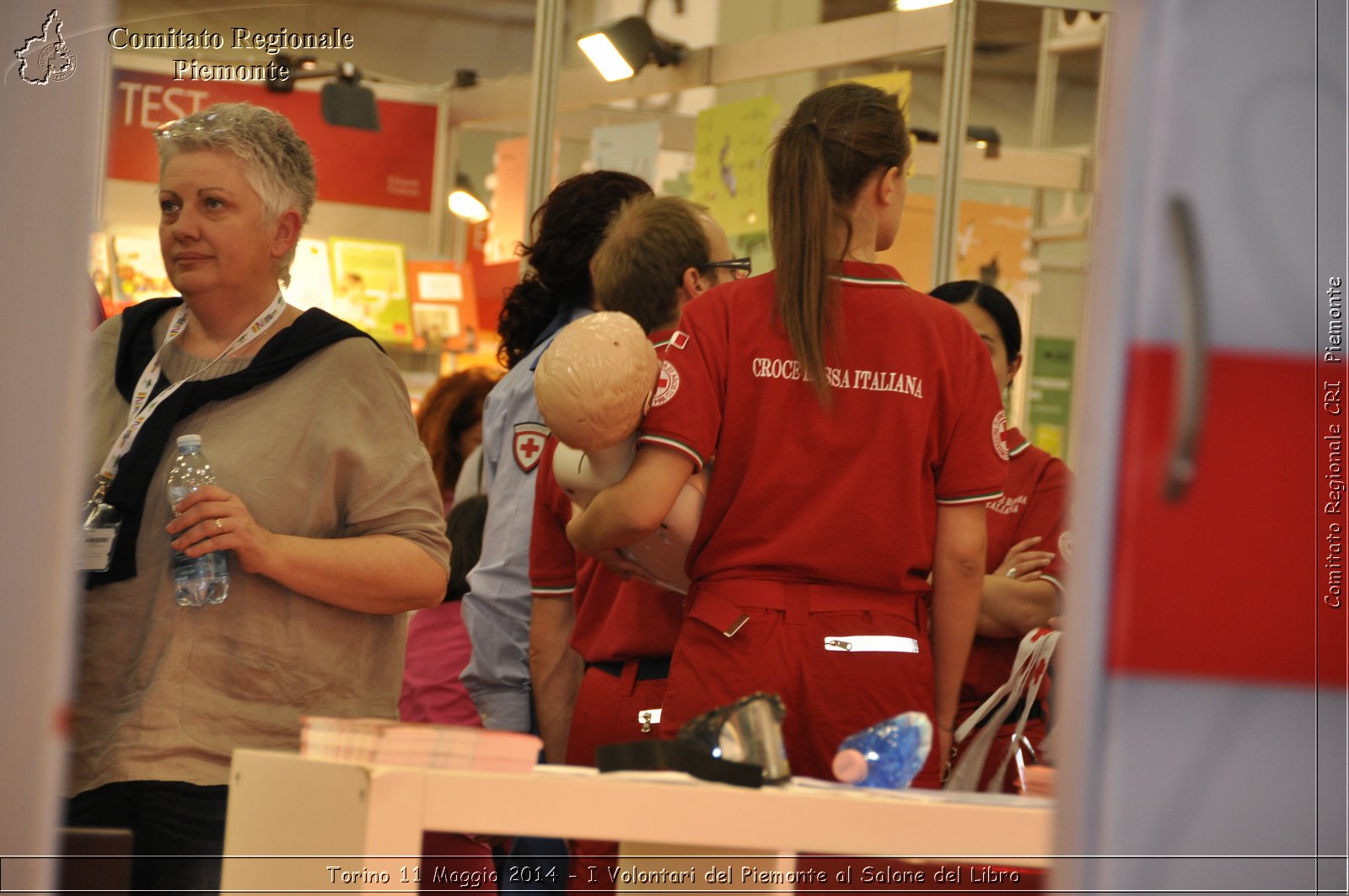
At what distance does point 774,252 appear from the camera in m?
2.20

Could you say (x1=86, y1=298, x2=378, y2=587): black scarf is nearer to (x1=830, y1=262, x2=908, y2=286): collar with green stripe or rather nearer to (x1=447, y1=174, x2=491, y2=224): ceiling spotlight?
(x1=830, y1=262, x2=908, y2=286): collar with green stripe

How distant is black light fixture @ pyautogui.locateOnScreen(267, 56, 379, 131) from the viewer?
5.89 m

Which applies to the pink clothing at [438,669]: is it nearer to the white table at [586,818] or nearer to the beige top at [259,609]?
the beige top at [259,609]

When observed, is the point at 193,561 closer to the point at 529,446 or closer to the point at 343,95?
the point at 529,446

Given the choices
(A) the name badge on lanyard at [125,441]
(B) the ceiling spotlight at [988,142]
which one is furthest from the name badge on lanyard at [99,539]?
(B) the ceiling spotlight at [988,142]

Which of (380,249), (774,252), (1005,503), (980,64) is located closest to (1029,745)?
(1005,503)

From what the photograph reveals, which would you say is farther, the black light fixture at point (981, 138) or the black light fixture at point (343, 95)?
the black light fixture at point (343, 95)

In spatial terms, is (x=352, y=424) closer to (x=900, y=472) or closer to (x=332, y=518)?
(x=332, y=518)

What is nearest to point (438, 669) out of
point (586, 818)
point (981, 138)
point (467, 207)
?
point (586, 818)

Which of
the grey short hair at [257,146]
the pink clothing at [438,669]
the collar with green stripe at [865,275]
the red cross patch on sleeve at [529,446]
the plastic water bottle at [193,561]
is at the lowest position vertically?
the pink clothing at [438,669]

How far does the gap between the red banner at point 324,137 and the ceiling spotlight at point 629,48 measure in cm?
148

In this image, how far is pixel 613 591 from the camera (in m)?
2.44

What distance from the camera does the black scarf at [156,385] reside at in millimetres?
2033

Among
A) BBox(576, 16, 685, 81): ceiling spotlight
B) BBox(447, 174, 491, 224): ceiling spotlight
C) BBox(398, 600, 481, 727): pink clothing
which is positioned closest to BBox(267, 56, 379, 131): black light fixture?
BBox(447, 174, 491, 224): ceiling spotlight
